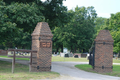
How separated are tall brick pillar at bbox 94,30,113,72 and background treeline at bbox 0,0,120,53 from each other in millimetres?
5280

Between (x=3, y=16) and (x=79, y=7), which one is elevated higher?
(x=79, y=7)

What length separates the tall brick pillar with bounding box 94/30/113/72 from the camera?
14195 mm

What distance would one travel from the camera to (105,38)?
14.5 meters

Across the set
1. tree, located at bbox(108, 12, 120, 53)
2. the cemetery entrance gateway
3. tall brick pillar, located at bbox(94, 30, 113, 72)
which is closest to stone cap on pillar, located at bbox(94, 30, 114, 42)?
tall brick pillar, located at bbox(94, 30, 113, 72)

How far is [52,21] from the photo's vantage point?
2152cm

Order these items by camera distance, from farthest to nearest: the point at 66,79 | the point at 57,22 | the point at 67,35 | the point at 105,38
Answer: the point at 67,35 → the point at 57,22 → the point at 105,38 → the point at 66,79

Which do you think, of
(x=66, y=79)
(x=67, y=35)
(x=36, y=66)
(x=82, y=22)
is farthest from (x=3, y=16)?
(x=82, y=22)

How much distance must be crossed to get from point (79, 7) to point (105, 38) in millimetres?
49169

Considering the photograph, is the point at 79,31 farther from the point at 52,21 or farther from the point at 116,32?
the point at 52,21

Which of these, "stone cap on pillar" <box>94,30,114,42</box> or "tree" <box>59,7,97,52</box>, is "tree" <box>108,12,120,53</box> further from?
"tree" <box>59,7,97,52</box>

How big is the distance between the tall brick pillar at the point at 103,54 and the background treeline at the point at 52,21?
528cm

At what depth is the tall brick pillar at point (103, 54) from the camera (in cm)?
1420

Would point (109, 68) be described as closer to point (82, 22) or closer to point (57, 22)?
point (57, 22)

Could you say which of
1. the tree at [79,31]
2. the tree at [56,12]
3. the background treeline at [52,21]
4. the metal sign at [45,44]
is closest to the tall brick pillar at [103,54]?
the metal sign at [45,44]
